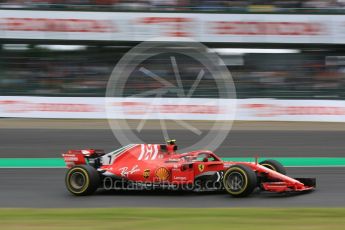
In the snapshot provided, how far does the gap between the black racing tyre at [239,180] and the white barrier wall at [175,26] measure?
1418 centimetres

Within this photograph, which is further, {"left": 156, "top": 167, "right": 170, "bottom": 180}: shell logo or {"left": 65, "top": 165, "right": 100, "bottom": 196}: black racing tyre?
{"left": 65, "top": 165, "right": 100, "bottom": 196}: black racing tyre

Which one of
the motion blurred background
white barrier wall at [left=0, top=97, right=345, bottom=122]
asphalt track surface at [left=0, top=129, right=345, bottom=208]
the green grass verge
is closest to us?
the green grass verge

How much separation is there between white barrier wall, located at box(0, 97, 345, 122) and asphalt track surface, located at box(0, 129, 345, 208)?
2384 mm

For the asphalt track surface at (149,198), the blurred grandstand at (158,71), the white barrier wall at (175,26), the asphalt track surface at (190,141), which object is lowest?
the asphalt track surface at (149,198)

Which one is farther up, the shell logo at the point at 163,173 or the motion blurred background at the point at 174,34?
the motion blurred background at the point at 174,34

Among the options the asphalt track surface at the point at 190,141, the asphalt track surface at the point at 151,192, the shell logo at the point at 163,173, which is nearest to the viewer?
the asphalt track surface at the point at 151,192

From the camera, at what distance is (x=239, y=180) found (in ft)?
27.9

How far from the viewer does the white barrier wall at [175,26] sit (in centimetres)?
2242

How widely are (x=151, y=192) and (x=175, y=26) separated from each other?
537 inches

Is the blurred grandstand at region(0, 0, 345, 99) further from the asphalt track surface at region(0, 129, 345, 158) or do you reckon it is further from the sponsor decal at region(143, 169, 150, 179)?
the sponsor decal at region(143, 169, 150, 179)

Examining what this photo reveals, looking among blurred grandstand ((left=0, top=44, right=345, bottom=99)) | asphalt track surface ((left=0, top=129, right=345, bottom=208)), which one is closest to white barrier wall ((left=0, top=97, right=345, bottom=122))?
blurred grandstand ((left=0, top=44, right=345, bottom=99))

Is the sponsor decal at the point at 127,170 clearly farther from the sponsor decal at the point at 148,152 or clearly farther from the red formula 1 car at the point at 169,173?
the sponsor decal at the point at 148,152

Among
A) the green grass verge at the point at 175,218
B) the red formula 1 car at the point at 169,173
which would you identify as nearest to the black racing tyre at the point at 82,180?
the red formula 1 car at the point at 169,173

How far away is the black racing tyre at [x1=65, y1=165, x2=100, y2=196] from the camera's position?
904 cm
